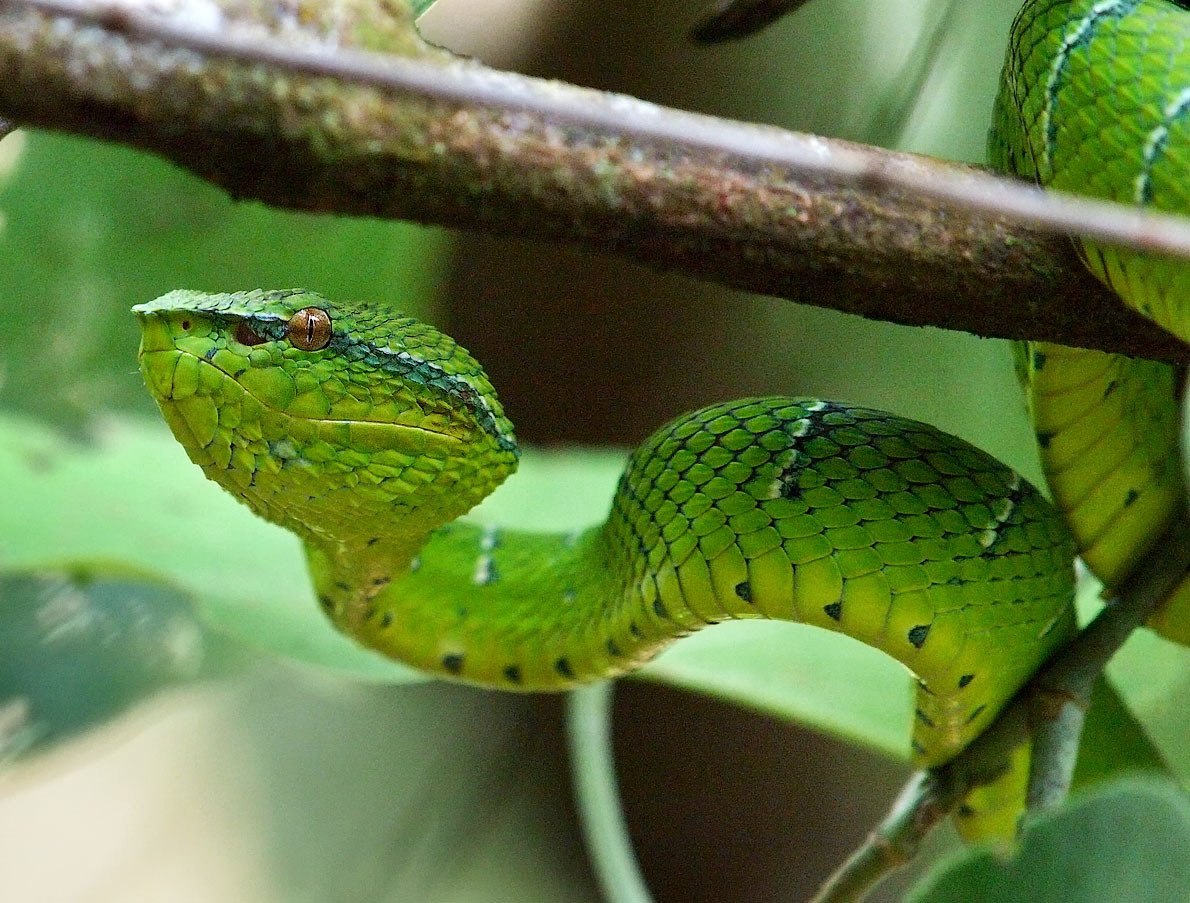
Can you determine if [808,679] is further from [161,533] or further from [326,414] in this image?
[161,533]

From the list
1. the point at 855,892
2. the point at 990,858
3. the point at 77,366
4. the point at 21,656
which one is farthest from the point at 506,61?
the point at 990,858

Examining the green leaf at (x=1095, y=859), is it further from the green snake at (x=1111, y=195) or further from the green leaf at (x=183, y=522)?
the green leaf at (x=183, y=522)

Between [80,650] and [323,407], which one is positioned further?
[80,650]

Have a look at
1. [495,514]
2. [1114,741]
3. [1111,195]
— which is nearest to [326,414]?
[1111,195]

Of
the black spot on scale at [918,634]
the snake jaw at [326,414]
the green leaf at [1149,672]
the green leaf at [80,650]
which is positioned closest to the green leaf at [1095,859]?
the black spot on scale at [918,634]

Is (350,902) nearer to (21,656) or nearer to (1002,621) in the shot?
(21,656)

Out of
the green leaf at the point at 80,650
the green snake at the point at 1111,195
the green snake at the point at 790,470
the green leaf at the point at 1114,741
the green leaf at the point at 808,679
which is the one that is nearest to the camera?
the green snake at the point at 1111,195

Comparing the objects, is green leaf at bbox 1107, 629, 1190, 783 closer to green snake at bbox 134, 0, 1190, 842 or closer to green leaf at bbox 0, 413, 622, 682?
green snake at bbox 134, 0, 1190, 842

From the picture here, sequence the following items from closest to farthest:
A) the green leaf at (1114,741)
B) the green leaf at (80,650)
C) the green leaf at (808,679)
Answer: the green leaf at (1114,741), the green leaf at (808,679), the green leaf at (80,650)
